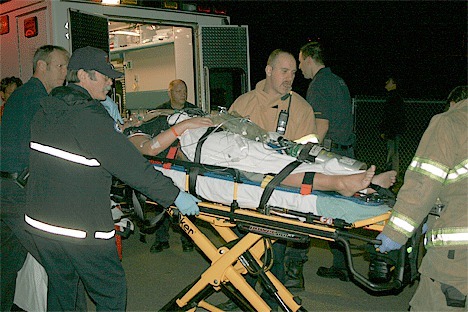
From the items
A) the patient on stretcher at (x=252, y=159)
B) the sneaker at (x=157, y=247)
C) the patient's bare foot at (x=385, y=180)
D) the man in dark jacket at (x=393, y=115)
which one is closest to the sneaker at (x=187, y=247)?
the sneaker at (x=157, y=247)

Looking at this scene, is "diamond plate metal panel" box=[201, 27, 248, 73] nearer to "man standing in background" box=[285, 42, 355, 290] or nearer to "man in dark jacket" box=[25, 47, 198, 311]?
"man standing in background" box=[285, 42, 355, 290]

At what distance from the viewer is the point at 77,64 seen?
10.2 feet

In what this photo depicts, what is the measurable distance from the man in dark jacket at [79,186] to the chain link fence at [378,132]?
7.88m

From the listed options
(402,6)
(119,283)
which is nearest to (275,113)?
(119,283)

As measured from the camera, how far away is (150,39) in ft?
30.5

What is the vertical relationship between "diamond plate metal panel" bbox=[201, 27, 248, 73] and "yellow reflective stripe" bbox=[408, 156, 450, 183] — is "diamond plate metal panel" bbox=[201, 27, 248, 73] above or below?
above

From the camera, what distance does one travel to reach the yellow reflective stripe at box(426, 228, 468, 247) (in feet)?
8.21

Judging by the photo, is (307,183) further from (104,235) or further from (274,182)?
(104,235)

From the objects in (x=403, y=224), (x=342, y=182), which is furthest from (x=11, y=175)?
(x=403, y=224)

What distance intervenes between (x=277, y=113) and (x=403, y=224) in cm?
196

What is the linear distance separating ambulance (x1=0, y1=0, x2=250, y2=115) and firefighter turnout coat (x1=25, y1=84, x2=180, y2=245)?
309 cm

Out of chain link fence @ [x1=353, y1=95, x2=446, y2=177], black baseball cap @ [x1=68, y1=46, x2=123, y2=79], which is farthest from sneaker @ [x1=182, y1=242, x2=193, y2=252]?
chain link fence @ [x1=353, y1=95, x2=446, y2=177]

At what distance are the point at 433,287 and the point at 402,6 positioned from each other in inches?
1095

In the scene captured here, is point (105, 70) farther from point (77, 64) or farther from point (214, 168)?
point (214, 168)
